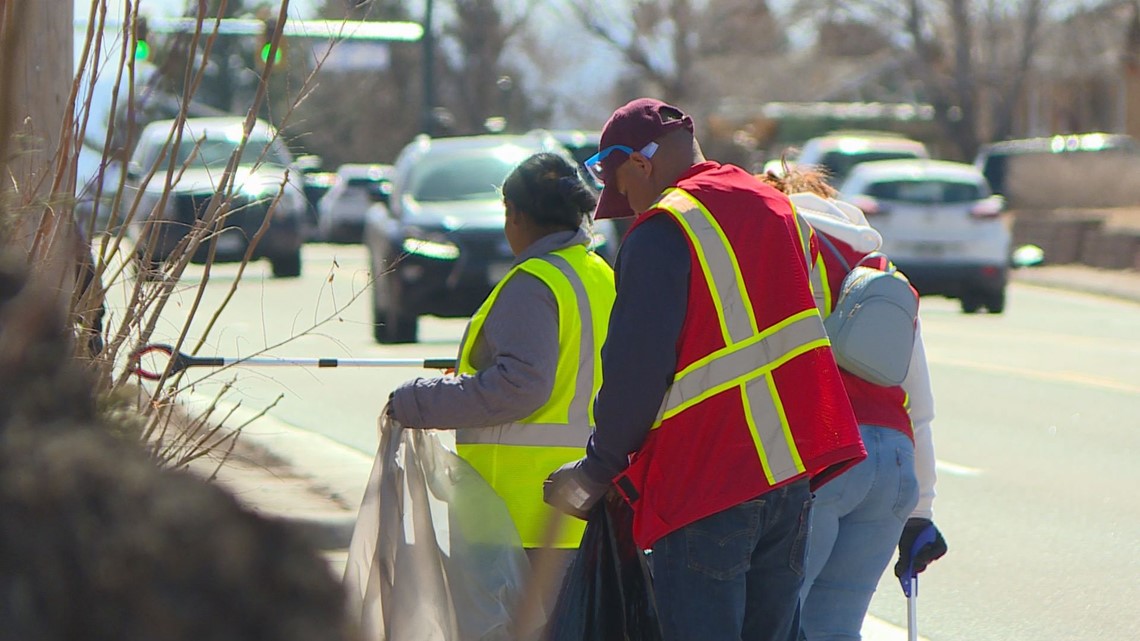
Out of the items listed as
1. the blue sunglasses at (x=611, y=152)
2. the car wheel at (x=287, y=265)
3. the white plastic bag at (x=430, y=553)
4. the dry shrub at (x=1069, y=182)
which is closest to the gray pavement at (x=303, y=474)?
the white plastic bag at (x=430, y=553)

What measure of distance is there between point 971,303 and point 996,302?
1.11 feet

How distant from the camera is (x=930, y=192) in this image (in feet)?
66.1

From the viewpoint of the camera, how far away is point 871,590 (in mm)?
4336

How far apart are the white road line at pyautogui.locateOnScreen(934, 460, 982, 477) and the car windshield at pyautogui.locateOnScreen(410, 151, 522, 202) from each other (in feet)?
19.4

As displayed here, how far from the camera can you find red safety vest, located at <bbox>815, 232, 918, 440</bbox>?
4.23 metres

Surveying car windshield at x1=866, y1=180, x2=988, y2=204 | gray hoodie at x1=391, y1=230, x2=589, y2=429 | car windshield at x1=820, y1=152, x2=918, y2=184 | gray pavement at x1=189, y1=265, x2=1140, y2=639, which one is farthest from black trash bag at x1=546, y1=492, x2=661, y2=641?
car windshield at x1=820, y1=152, x2=918, y2=184

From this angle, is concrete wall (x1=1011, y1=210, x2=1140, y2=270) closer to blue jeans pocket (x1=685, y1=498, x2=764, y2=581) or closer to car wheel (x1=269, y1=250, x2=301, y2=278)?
car wheel (x1=269, y1=250, x2=301, y2=278)

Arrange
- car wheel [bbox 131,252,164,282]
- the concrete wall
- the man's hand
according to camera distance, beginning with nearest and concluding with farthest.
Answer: the man's hand → car wheel [bbox 131,252,164,282] → the concrete wall

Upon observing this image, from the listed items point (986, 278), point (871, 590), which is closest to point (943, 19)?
point (986, 278)

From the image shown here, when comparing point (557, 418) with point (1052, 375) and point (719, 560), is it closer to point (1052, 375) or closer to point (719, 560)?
point (719, 560)

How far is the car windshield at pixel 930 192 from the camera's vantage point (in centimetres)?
2006

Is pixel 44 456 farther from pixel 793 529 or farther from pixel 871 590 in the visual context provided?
pixel 871 590

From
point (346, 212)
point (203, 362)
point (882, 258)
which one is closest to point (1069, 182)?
point (346, 212)

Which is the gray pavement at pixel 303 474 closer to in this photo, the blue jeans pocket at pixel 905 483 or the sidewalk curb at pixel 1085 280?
the blue jeans pocket at pixel 905 483
